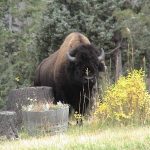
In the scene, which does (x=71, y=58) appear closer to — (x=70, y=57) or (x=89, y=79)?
(x=70, y=57)

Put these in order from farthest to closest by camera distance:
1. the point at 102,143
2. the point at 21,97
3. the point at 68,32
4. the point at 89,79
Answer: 1. the point at 68,32
2. the point at 89,79
3. the point at 21,97
4. the point at 102,143

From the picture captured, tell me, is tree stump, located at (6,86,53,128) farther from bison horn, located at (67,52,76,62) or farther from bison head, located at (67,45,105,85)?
bison horn, located at (67,52,76,62)

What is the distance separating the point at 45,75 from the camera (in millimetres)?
17797

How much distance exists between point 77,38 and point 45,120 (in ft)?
15.0

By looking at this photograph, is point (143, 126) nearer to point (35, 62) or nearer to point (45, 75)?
point (45, 75)

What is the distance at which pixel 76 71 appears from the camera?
1487 cm

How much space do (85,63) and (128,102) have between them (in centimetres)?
270

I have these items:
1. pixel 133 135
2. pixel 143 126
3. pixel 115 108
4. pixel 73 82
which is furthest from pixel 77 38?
pixel 133 135

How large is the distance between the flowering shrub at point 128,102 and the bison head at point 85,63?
2255 millimetres

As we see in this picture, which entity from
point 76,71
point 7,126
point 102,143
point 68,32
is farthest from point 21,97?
point 68,32

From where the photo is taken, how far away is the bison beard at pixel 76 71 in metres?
14.6

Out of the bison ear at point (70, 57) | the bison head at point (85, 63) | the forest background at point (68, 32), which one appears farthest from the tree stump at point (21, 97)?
the forest background at point (68, 32)

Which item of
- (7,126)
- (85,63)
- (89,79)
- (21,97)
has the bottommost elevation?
(7,126)

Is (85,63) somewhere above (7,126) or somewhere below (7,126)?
above
